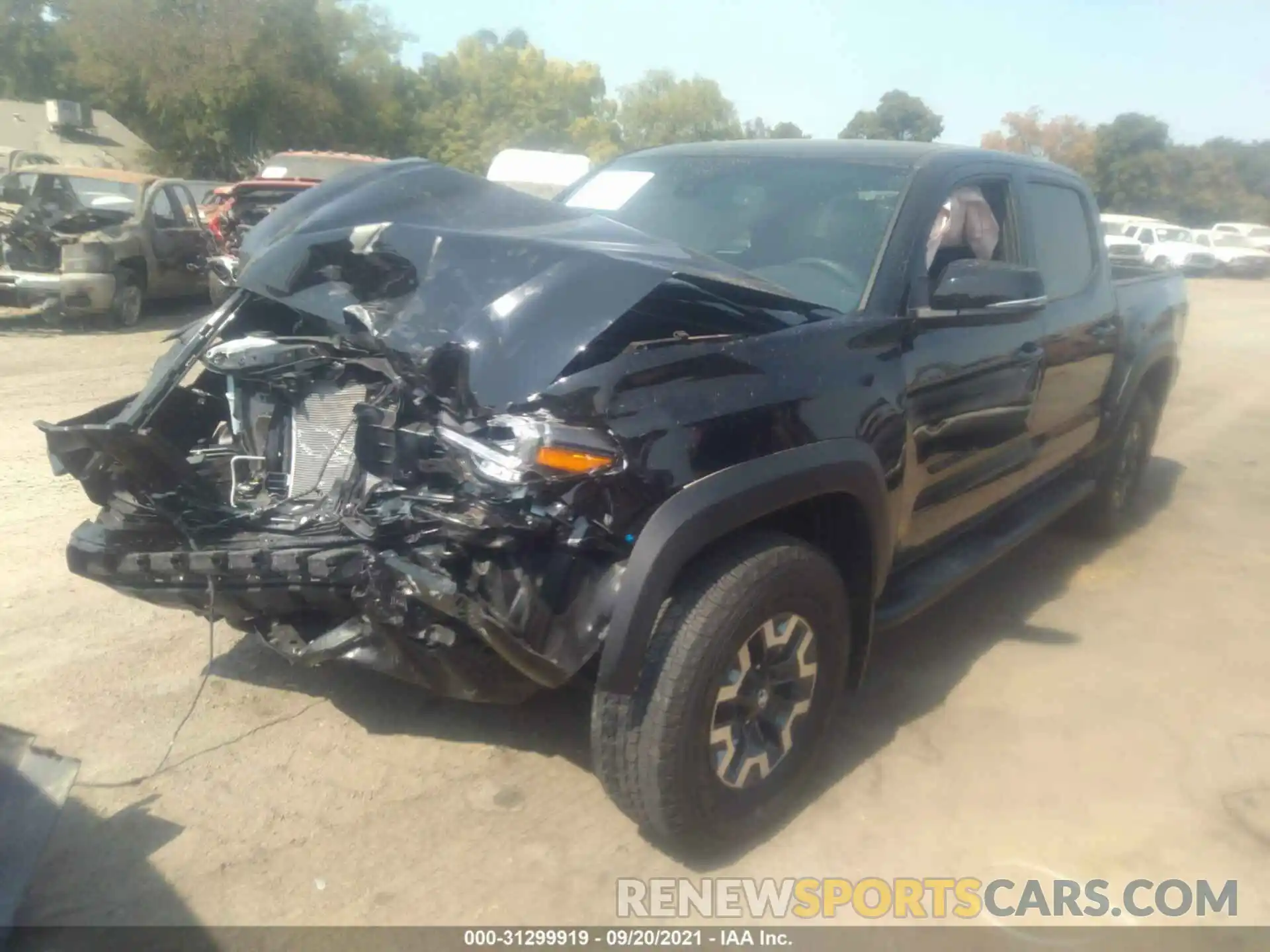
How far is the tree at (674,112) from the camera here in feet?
194

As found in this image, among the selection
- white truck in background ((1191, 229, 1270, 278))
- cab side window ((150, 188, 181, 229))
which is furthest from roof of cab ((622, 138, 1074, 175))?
white truck in background ((1191, 229, 1270, 278))

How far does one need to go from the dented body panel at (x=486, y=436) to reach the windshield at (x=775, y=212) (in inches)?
3.9

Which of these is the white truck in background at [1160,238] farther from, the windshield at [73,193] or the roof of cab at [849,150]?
the roof of cab at [849,150]

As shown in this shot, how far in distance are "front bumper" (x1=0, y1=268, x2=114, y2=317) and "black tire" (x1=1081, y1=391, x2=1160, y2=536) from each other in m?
10.1

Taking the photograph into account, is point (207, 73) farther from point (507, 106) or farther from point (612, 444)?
point (612, 444)

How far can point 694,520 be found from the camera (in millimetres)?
2602

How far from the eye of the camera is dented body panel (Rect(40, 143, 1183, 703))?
255cm

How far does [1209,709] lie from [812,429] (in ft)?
7.28

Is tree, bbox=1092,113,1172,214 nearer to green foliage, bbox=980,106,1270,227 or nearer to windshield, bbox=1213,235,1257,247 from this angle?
green foliage, bbox=980,106,1270,227

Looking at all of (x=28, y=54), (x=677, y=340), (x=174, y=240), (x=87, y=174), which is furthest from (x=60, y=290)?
(x=28, y=54)

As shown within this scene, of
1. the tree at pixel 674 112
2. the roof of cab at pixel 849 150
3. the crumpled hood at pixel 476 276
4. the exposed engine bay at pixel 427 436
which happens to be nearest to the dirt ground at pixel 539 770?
the exposed engine bay at pixel 427 436

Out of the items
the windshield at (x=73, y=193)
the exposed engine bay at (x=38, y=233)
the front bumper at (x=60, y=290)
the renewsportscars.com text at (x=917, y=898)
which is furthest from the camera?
the windshield at (x=73, y=193)

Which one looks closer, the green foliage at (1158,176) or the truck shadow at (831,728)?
the truck shadow at (831,728)

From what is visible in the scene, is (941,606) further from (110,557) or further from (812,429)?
(110,557)
